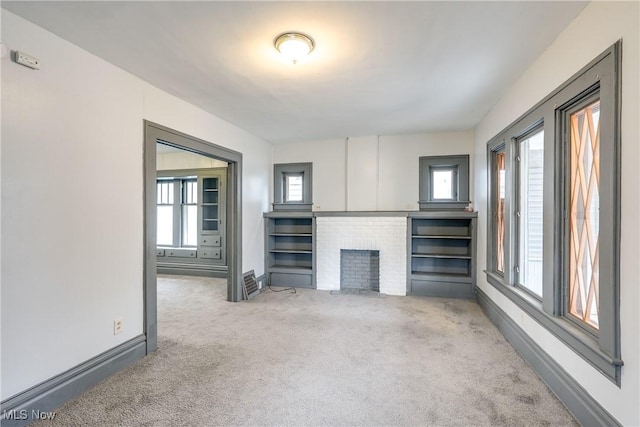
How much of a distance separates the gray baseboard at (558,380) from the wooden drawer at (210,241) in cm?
518

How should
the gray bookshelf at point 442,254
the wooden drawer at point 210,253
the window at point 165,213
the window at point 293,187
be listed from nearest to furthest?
the gray bookshelf at point 442,254, the window at point 293,187, the wooden drawer at point 210,253, the window at point 165,213

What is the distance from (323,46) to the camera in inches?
89.3

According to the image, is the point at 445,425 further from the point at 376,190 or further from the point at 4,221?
the point at 376,190

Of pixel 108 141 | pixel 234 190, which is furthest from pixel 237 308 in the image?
pixel 108 141

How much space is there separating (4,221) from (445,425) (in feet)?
9.92

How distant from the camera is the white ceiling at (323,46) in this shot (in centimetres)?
187

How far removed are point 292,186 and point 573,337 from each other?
460 centimetres

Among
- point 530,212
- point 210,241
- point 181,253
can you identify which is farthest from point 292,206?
point 530,212

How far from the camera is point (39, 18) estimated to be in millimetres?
1936

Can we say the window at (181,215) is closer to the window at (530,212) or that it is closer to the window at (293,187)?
the window at (293,187)

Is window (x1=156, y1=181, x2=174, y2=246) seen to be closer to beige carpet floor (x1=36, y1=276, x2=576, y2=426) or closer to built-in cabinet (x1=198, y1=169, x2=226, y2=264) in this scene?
built-in cabinet (x1=198, y1=169, x2=226, y2=264)

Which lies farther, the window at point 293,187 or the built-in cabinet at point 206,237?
the built-in cabinet at point 206,237

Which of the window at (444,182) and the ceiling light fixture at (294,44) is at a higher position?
the ceiling light fixture at (294,44)

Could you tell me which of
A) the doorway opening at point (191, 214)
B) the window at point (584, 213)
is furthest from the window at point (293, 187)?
the window at point (584, 213)
